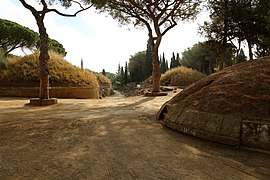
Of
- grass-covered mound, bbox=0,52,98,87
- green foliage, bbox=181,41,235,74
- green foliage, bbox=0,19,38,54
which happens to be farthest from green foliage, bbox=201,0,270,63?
green foliage, bbox=0,19,38,54

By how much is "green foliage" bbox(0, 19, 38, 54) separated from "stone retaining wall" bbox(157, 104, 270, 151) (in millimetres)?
23561

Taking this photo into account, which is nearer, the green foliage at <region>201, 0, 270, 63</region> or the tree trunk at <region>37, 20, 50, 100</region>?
the tree trunk at <region>37, 20, 50, 100</region>

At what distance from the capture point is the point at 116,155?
11.7ft

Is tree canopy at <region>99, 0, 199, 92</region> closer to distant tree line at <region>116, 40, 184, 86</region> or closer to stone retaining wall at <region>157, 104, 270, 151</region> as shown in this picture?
stone retaining wall at <region>157, 104, 270, 151</region>

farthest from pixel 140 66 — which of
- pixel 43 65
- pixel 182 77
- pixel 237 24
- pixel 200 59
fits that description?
pixel 43 65

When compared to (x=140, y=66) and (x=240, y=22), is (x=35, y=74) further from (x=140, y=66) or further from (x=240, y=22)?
(x=140, y=66)

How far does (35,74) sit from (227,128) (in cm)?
1331

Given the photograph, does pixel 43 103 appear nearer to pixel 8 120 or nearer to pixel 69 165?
pixel 8 120

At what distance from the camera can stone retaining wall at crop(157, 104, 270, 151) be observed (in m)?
3.88

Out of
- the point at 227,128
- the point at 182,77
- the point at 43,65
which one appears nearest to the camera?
the point at 227,128

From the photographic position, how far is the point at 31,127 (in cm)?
532

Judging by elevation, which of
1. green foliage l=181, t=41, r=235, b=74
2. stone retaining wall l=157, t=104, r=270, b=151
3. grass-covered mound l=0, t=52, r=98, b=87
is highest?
green foliage l=181, t=41, r=235, b=74

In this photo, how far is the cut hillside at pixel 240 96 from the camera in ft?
14.2

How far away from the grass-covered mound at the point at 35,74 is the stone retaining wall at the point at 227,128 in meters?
11.3
